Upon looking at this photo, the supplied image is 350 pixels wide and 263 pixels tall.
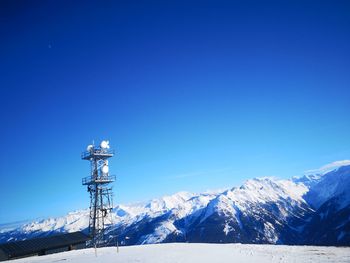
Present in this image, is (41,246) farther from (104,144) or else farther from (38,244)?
(104,144)

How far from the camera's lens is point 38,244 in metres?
56.8

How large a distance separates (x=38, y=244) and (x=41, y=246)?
1.08 m

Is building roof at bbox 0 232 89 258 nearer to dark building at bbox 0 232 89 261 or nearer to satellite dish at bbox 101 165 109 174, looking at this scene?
dark building at bbox 0 232 89 261

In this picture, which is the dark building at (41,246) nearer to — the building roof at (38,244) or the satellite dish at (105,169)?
the building roof at (38,244)

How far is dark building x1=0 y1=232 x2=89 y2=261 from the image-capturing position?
53.1 m

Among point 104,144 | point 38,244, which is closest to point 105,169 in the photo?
point 104,144

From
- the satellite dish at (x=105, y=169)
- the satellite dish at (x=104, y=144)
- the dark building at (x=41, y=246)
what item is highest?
the satellite dish at (x=104, y=144)

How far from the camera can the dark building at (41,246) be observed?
174 ft

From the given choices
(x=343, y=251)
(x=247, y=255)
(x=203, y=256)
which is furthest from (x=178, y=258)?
(x=343, y=251)

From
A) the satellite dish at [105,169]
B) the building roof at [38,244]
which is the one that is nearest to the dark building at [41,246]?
the building roof at [38,244]

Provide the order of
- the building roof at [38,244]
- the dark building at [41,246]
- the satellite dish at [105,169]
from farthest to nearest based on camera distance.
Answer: the satellite dish at [105,169]
the building roof at [38,244]
the dark building at [41,246]

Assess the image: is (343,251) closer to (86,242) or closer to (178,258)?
(178,258)

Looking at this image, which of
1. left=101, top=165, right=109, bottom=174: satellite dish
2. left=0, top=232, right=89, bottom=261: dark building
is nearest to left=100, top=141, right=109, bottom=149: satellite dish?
left=101, top=165, right=109, bottom=174: satellite dish

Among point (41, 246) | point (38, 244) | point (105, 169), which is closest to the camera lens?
point (41, 246)
